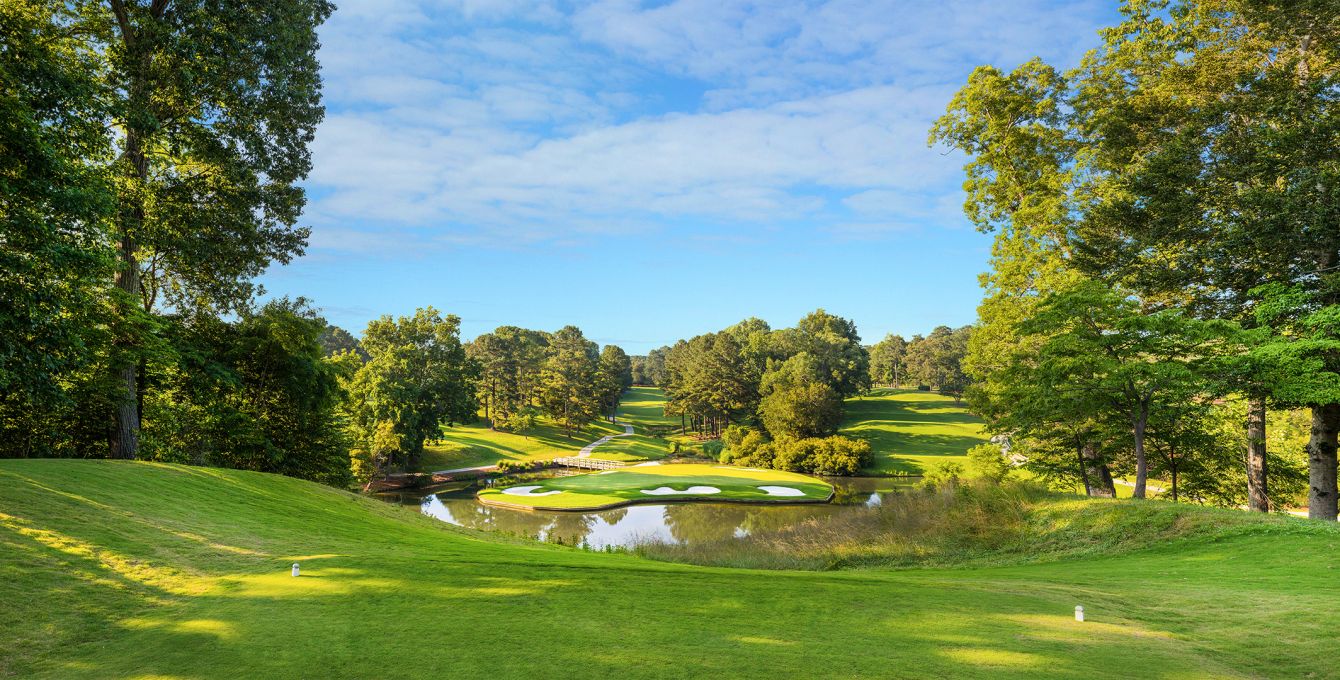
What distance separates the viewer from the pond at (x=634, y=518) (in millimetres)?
26855

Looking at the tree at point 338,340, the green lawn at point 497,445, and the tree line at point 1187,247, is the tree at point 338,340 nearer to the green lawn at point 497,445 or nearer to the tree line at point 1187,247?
the green lawn at point 497,445

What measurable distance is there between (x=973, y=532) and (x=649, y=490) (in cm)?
2483

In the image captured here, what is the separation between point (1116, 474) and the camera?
2216 cm

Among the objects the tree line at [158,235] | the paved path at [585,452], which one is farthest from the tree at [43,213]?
the paved path at [585,452]

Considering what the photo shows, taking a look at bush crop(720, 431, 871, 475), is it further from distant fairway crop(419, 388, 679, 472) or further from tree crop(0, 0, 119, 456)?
tree crop(0, 0, 119, 456)

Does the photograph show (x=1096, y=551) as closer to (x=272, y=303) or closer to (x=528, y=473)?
(x=272, y=303)

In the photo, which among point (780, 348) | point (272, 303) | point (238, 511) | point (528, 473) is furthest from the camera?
point (780, 348)

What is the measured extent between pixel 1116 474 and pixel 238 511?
1136 inches

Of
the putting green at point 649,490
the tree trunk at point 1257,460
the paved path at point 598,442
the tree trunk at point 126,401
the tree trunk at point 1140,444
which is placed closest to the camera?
the tree trunk at point 1140,444

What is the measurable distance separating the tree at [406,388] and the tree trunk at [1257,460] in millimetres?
45379

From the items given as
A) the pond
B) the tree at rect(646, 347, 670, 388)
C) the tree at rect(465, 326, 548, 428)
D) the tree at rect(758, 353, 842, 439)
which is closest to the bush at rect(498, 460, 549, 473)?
the pond

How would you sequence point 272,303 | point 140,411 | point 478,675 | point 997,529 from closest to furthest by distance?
point 478,675 < point 997,529 < point 140,411 < point 272,303

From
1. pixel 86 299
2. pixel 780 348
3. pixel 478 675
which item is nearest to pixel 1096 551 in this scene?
pixel 478 675

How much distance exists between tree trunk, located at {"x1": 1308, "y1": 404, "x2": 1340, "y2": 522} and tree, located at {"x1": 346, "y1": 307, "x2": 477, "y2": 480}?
151 feet
